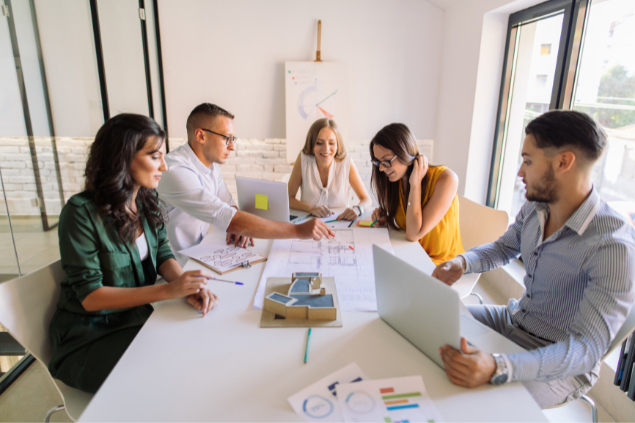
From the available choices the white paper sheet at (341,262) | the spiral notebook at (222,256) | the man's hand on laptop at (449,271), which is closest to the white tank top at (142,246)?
the spiral notebook at (222,256)

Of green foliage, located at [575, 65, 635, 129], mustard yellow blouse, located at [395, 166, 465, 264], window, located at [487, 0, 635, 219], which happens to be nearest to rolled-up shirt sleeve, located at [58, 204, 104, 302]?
mustard yellow blouse, located at [395, 166, 465, 264]

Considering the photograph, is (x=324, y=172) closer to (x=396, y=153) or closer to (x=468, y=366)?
(x=396, y=153)

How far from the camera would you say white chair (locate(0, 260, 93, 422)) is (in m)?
1.18

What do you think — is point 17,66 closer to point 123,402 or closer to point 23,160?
point 23,160

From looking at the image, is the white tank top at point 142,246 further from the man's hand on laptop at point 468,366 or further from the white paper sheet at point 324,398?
the man's hand on laptop at point 468,366

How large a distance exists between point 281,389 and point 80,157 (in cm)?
273

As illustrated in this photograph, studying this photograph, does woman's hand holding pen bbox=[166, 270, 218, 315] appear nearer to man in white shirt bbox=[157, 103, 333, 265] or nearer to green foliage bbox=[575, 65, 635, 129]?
man in white shirt bbox=[157, 103, 333, 265]

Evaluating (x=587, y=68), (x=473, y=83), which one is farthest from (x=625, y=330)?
Result: (x=473, y=83)

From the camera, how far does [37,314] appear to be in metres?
1.27

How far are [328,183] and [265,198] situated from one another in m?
0.98

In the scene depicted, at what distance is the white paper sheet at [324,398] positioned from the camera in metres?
0.82

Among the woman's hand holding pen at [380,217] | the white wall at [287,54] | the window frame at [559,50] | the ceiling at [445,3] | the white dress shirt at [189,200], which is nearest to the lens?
the white dress shirt at [189,200]

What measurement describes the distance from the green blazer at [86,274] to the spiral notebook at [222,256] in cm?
29

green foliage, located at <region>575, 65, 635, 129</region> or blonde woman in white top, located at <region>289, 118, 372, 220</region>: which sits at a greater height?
green foliage, located at <region>575, 65, 635, 129</region>
